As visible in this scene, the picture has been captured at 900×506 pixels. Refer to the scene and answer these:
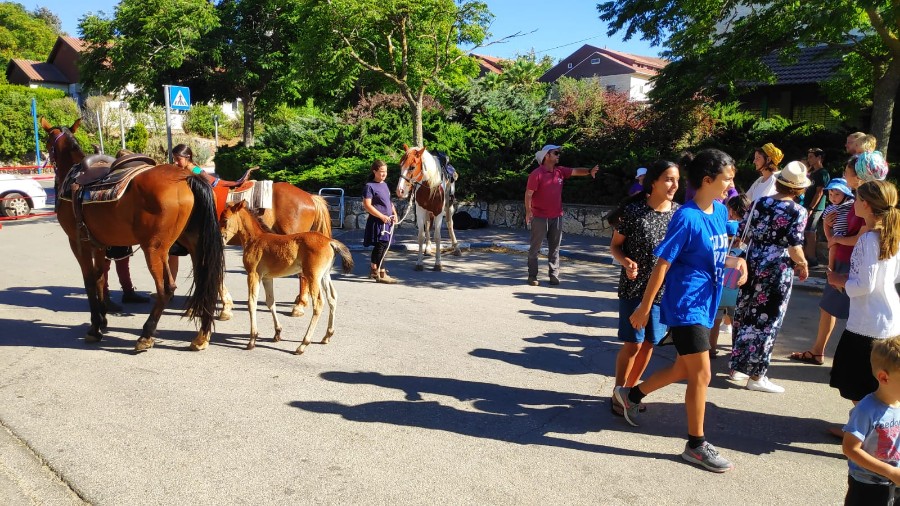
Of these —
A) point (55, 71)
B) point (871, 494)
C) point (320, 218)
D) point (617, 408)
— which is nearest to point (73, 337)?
point (320, 218)

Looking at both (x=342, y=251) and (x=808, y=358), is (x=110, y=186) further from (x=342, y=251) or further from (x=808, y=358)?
(x=808, y=358)

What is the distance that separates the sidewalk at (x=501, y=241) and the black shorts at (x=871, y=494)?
8.45 metres

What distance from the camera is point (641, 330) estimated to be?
447cm

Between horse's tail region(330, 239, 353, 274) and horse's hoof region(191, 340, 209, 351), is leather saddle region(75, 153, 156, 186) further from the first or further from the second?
horse's tail region(330, 239, 353, 274)

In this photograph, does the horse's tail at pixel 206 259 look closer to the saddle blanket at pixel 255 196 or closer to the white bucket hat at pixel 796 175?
the saddle blanket at pixel 255 196

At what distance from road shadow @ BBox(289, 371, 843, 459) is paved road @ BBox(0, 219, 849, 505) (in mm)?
18

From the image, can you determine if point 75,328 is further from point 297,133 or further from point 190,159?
point 297,133

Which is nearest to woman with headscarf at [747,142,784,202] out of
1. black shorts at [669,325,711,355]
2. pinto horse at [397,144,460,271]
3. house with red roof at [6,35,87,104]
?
black shorts at [669,325,711,355]

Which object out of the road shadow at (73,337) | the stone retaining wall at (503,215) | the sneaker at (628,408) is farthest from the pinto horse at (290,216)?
the stone retaining wall at (503,215)

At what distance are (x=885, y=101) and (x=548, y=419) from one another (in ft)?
34.1

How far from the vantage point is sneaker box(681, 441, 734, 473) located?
13.0 feet

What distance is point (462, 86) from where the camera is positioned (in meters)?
21.1

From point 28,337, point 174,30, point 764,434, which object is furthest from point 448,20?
point 174,30

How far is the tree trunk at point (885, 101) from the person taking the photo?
11.2m
